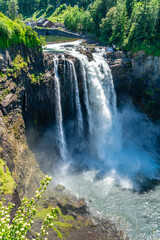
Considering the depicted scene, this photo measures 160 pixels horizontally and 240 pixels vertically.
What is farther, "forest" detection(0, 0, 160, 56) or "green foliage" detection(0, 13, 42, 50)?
"forest" detection(0, 0, 160, 56)

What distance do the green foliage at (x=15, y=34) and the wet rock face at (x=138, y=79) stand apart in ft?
36.0

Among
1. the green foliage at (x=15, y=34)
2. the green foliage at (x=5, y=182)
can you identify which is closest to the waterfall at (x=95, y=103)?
the green foliage at (x=15, y=34)

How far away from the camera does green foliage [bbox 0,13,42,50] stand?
14.9 meters

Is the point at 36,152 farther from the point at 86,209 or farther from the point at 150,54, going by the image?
the point at 150,54

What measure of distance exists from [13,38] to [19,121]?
7594 mm

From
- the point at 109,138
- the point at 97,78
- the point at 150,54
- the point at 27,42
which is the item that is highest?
the point at 27,42

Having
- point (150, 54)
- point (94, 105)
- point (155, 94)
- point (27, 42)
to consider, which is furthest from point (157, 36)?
point (27, 42)

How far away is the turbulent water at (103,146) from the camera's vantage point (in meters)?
16.8

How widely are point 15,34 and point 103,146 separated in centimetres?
1621

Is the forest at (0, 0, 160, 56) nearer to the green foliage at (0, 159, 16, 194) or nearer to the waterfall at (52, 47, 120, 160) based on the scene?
the waterfall at (52, 47, 120, 160)

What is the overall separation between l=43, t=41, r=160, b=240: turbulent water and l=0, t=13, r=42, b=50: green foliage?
3246mm

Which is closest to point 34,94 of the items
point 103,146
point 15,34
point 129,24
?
point 15,34

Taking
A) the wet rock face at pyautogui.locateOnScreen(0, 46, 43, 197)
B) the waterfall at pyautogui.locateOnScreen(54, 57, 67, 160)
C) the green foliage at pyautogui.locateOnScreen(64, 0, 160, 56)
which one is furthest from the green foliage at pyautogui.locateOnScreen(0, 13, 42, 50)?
the green foliage at pyautogui.locateOnScreen(64, 0, 160, 56)

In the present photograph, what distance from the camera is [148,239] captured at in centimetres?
1345
